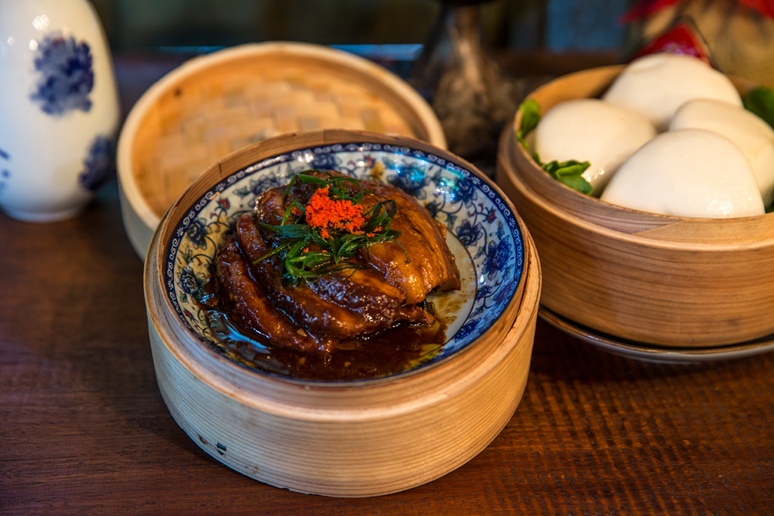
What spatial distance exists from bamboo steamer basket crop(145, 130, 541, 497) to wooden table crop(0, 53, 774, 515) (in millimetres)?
109

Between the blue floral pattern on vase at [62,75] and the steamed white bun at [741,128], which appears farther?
the blue floral pattern on vase at [62,75]

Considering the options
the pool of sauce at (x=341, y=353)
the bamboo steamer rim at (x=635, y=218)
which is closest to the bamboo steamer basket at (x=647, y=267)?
the bamboo steamer rim at (x=635, y=218)

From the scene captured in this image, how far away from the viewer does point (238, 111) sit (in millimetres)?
2336

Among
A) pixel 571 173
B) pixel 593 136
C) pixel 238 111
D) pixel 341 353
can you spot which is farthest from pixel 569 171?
pixel 238 111

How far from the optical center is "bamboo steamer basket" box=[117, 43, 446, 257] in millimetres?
2137

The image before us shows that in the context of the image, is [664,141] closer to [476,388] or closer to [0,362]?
[476,388]

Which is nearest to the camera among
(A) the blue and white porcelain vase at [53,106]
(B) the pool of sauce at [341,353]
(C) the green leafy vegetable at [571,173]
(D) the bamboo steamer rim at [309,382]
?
(D) the bamboo steamer rim at [309,382]

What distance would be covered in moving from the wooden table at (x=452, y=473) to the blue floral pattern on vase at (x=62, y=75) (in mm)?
641

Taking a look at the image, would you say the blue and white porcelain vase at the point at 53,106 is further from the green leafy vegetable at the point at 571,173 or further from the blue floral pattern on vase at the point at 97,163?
the green leafy vegetable at the point at 571,173

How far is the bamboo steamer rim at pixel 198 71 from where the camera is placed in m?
2.06

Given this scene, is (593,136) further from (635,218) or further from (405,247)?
(405,247)

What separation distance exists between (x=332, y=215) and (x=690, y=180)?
1023 millimetres

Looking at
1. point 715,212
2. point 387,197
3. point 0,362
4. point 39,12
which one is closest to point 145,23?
point 39,12

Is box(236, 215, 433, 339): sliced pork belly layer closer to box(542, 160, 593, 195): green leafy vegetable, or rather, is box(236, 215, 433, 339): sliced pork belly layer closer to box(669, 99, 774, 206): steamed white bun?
box(542, 160, 593, 195): green leafy vegetable
